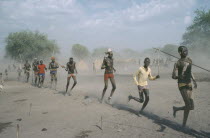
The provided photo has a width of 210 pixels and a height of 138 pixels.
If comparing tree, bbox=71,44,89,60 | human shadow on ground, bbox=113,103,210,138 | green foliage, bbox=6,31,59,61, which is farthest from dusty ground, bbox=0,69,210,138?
tree, bbox=71,44,89,60

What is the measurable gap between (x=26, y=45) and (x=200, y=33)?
3214cm

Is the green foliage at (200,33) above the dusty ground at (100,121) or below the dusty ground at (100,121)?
above

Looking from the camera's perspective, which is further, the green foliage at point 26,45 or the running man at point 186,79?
the green foliage at point 26,45

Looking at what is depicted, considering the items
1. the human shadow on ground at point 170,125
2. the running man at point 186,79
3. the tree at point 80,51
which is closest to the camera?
the human shadow on ground at point 170,125

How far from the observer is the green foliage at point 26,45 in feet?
114

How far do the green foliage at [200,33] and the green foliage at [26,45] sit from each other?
29.2 metres

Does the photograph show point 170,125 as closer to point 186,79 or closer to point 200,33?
point 186,79

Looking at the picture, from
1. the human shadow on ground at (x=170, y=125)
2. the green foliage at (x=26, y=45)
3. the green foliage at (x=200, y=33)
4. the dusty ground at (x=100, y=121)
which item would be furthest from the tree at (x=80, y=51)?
the human shadow on ground at (x=170, y=125)

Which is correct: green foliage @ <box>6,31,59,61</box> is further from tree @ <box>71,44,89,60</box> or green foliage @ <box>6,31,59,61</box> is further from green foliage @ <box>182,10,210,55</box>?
tree @ <box>71,44,89,60</box>

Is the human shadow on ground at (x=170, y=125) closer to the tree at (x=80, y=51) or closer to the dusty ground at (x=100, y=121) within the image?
the dusty ground at (x=100, y=121)

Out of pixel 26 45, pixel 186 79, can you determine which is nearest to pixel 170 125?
pixel 186 79

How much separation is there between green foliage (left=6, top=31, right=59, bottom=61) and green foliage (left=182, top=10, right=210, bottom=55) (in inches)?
1151

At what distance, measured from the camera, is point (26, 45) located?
35594 millimetres

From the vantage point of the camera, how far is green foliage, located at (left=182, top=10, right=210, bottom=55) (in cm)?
3384
